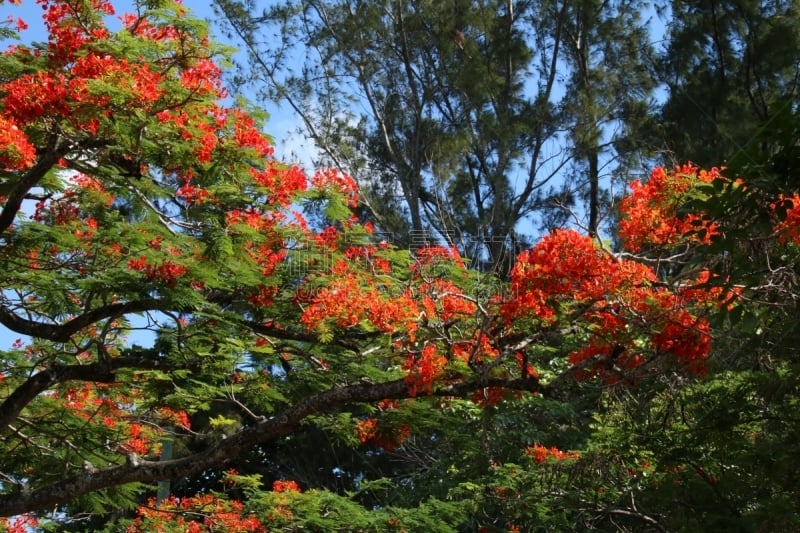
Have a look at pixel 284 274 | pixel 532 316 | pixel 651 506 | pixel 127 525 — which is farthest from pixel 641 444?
pixel 127 525

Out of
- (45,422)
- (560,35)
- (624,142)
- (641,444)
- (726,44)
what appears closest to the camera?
(641,444)

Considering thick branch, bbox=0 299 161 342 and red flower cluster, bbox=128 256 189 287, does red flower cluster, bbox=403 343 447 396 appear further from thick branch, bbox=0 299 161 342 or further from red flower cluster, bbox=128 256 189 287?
thick branch, bbox=0 299 161 342

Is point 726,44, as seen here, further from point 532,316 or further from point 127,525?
point 127,525

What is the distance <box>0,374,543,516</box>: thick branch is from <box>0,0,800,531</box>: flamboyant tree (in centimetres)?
2

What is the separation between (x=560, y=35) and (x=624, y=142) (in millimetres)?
2484

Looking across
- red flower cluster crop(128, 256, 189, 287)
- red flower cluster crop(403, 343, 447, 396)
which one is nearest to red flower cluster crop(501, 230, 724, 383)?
red flower cluster crop(403, 343, 447, 396)

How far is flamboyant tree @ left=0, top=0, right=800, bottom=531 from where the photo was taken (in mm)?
6312

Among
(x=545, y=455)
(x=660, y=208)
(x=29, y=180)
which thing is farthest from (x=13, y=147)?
(x=545, y=455)

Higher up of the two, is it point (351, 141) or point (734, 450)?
point (351, 141)

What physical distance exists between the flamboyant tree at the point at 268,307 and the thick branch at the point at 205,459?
20 millimetres

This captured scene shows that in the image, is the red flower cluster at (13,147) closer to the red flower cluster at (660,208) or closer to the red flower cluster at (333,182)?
the red flower cluster at (333,182)

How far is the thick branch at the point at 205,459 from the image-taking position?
7.14 meters

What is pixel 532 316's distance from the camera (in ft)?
20.9

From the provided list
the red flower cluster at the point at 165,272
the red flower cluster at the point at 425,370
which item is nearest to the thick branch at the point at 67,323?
the red flower cluster at the point at 165,272
